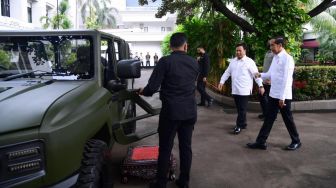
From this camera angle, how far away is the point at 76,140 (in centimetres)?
284

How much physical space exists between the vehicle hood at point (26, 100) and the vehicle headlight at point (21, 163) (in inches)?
5.0

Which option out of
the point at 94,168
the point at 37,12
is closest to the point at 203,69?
the point at 94,168

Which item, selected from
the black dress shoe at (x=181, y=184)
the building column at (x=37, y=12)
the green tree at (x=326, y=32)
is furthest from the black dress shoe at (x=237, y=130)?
the building column at (x=37, y=12)

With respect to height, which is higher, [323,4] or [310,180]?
[323,4]

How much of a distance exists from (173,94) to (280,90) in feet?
7.79

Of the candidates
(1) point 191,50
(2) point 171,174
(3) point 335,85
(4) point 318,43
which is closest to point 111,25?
(4) point 318,43

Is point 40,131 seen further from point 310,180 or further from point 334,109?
point 334,109

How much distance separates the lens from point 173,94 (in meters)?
4.16

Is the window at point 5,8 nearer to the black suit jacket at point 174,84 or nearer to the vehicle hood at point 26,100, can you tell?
the black suit jacket at point 174,84

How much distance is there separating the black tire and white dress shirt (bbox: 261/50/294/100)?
327 centimetres

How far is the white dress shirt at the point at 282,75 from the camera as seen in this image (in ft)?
19.1

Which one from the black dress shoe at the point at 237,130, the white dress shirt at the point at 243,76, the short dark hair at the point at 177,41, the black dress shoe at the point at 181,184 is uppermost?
the short dark hair at the point at 177,41

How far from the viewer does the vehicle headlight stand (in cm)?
242

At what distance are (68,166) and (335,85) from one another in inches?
357
